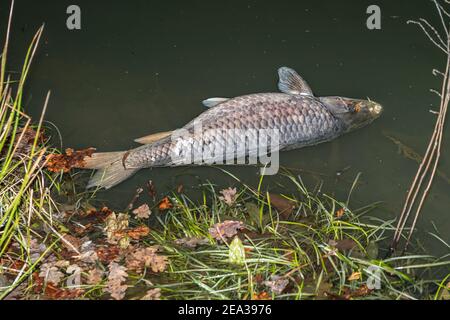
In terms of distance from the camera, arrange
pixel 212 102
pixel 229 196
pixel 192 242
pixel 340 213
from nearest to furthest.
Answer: pixel 192 242, pixel 340 213, pixel 229 196, pixel 212 102

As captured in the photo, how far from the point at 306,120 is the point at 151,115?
130cm

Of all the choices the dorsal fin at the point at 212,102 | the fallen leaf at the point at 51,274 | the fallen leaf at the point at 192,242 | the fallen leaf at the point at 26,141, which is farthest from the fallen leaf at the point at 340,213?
the fallen leaf at the point at 26,141

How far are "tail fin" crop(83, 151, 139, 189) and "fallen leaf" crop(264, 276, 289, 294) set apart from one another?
4.80 ft

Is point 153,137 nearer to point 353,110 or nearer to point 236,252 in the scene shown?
point 236,252

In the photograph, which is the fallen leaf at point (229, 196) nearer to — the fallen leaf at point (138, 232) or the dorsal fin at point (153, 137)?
the fallen leaf at point (138, 232)

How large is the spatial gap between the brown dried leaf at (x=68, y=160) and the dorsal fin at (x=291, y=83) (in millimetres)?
1636

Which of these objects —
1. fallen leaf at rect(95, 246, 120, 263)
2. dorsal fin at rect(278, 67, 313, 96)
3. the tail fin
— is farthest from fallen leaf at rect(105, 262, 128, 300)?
dorsal fin at rect(278, 67, 313, 96)

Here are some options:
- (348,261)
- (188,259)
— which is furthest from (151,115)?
(348,261)

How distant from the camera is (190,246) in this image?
12.1 feet

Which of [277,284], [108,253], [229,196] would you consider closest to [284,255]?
[277,284]

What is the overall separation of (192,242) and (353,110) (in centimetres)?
188

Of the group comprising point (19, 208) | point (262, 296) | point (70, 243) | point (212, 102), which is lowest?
point (262, 296)

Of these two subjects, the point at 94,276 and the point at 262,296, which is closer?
the point at 262,296

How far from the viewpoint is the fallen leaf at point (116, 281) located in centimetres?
326
